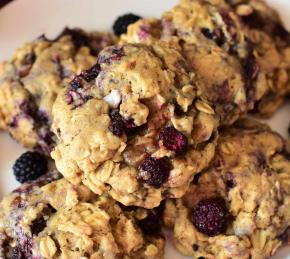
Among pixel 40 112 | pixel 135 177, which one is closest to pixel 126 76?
pixel 135 177

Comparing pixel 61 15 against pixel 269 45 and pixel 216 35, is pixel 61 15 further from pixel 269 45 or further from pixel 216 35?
Result: pixel 269 45

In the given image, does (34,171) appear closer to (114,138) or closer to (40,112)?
(40,112)

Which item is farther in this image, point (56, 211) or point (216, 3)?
point (216, 3)

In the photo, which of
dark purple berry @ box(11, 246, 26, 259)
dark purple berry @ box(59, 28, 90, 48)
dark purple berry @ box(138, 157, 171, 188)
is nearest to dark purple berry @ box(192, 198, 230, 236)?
dark purple berry @ box(138, 157, 171, 188)

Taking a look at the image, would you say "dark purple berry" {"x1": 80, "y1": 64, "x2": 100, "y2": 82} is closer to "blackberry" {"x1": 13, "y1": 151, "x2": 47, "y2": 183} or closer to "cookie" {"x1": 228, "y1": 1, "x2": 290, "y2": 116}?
"blackberry" {"x1": 13, "y1": 151, "x2": 47, "y2": 183}

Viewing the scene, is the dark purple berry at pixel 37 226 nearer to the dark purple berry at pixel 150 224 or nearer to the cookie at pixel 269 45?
the dark purple berry at pixel 150 224

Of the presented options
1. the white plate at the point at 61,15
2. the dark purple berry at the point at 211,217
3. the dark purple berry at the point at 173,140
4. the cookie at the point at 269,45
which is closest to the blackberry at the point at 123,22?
the white plate at the point at 61,15
